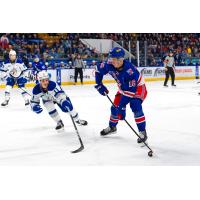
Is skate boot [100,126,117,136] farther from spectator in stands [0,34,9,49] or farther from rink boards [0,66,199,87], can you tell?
spectator in stands [0,34,9,49]

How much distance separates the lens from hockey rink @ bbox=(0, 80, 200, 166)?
344 centimetres

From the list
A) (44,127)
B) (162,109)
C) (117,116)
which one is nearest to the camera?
(117,116)

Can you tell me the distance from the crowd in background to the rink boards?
282 mm

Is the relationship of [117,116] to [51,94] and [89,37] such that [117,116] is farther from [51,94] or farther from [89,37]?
[89,37]

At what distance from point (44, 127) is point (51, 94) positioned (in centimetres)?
79

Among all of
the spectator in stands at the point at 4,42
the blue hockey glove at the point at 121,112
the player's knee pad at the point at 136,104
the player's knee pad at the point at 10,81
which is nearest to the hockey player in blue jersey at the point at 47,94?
the blue hockey glove at the point at 121,112

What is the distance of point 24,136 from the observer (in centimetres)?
458

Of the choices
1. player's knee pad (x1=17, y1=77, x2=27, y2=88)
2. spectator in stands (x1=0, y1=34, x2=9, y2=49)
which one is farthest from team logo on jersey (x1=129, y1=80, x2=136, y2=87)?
spectator in stands (x1=0, y1=34, x2=9, y2=49)

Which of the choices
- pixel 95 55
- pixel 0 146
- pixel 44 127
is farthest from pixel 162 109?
pixel 95 55

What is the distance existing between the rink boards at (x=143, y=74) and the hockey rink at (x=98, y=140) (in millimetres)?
6827

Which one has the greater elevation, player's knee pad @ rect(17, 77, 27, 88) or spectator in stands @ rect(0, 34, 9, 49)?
spectator in stands @ rect(0, 34, 9, 49)

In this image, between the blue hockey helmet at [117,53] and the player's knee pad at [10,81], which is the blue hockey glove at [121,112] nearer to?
the blue hockey helmet at [117,53]

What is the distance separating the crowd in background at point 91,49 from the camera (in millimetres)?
13577

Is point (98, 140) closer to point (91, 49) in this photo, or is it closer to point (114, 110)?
point (114, 110)
